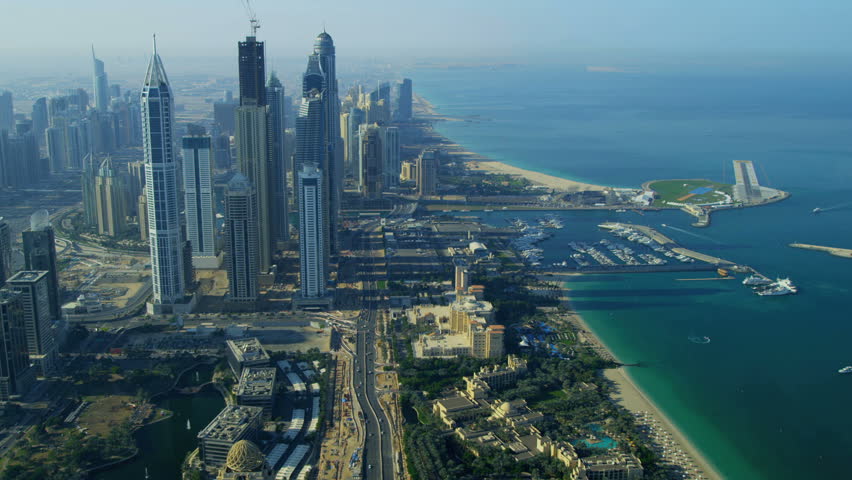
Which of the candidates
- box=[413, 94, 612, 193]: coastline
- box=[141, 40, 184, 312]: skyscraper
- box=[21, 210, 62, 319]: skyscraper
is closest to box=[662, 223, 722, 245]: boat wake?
box=[413, 94, 612, 193]: coastline

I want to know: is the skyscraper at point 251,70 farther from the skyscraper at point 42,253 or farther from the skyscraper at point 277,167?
the skyscraper at point 42,253

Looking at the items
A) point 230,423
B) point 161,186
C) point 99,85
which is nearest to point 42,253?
point 161,186

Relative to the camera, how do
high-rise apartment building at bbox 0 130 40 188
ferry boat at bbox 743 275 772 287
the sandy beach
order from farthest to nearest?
1. the sandy beach
2. high-rise apartment building at bbox 0 130 40 188
3. ferry boat at bbox 743 275 772 287

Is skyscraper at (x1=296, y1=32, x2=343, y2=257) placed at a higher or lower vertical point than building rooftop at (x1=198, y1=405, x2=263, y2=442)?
higher

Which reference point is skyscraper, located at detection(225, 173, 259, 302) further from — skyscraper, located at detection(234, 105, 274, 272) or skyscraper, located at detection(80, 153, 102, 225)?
skyscraper, located at detection(80, 153, 102, 225)

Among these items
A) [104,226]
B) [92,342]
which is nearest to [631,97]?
[104,226]

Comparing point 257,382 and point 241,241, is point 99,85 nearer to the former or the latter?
point 241,241

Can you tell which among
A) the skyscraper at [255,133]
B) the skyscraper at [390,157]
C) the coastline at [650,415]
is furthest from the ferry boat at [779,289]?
the skyscraper at [390,157]
